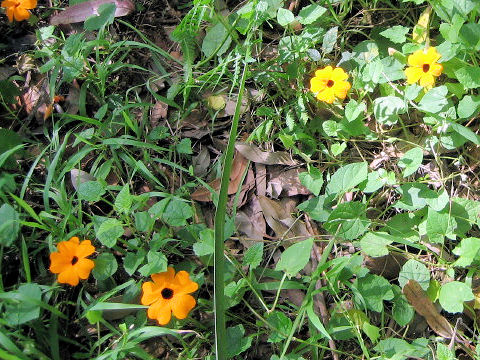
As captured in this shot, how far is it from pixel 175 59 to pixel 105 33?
0.31 metres

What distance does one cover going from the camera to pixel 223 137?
1.92 metres

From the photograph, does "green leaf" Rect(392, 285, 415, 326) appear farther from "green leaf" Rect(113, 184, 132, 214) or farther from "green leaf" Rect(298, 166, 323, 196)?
"green leaf" Rect(113, 184, 132, 214)

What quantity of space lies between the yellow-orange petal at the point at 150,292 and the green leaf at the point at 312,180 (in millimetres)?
580

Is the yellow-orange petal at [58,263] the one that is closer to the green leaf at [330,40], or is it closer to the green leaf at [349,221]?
the green leaf at [349,221]

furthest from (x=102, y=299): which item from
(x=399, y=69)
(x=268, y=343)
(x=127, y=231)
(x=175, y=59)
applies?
(x=399, y=69)

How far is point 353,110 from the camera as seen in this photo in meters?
1.69

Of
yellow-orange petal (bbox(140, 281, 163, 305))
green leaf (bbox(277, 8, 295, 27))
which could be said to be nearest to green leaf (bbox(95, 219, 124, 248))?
yellow-orange petal (bbox(140, 281, 163, 305))

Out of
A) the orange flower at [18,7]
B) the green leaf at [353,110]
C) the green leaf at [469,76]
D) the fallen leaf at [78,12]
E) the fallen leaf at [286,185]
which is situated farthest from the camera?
the fallen leaf at [78,12]

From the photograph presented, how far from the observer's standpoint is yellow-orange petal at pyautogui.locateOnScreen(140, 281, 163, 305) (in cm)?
152

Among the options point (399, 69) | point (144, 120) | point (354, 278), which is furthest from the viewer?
point (144, 120)

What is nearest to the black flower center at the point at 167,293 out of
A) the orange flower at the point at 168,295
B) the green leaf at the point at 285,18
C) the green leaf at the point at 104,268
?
the orange flower at the point at 168,295

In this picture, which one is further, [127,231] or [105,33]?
[105,33]

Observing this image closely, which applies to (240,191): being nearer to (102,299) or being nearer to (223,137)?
(223,137)

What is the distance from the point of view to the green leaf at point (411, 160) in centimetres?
161
